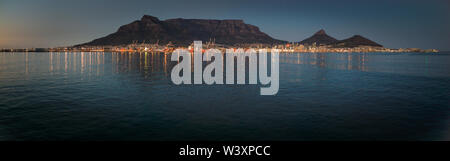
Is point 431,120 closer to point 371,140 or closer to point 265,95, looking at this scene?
point 371,140

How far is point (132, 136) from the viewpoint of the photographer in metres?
13.6

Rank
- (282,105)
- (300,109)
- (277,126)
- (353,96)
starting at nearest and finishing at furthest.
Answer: (277,126), (300,109), (282,105), (353,96)

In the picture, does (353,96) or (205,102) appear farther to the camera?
(353,96)

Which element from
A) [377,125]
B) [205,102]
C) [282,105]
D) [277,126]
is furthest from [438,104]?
[205,102]

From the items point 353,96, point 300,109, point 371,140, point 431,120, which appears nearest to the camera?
point 371,140

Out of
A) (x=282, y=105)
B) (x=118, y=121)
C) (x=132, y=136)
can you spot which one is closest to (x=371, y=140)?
(x=282, y=105)

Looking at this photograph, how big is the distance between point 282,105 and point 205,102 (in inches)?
224

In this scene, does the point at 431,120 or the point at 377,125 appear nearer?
the point at 377,125

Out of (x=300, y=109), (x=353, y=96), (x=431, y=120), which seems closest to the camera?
(x=431, y=120)

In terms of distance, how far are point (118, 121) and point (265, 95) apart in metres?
13.4
